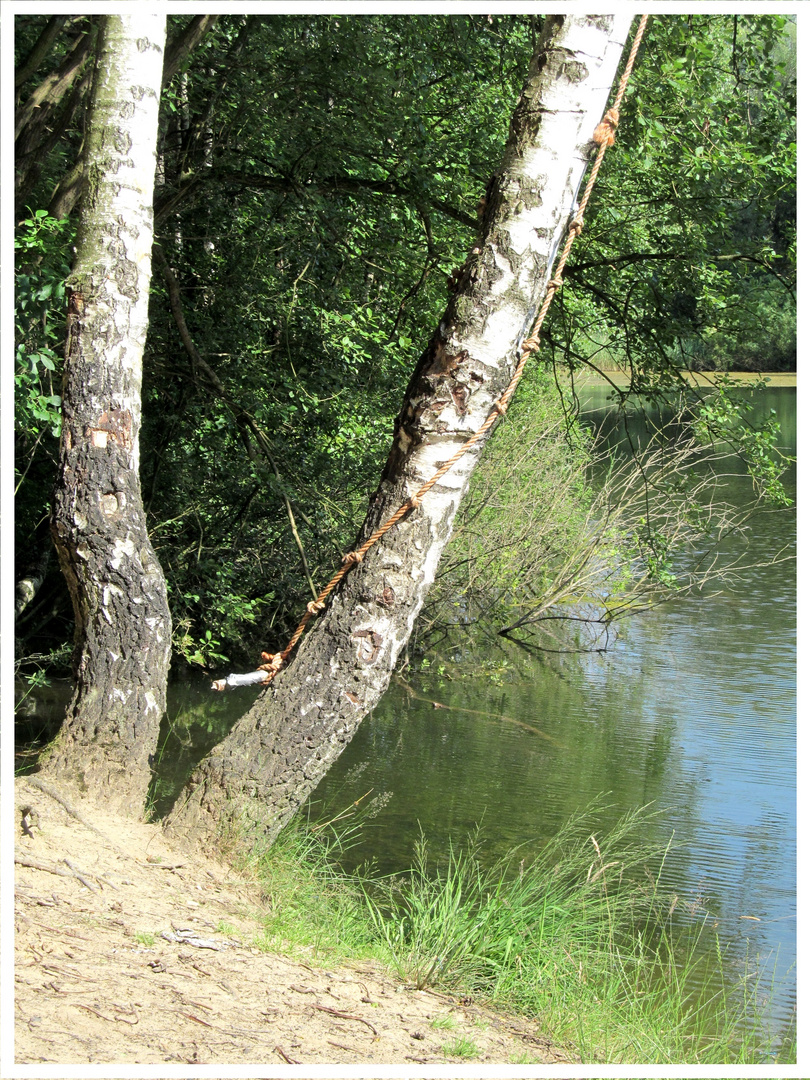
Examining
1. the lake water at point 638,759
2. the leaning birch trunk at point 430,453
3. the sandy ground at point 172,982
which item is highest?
the leaning birch trunk at point 430,453

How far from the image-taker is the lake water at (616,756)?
16.7ft

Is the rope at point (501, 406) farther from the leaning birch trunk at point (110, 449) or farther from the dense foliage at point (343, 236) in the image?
the dense foliage at point (343, 236)

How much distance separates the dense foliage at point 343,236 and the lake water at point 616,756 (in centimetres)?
138

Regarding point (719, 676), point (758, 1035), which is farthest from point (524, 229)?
point (719, 676)

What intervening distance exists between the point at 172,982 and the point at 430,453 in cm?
170

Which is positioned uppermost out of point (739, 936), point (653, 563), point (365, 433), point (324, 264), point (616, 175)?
point (616, 175)

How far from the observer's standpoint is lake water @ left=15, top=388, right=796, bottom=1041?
5.10 meters

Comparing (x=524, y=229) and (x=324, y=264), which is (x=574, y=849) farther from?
(x=324, y=264)

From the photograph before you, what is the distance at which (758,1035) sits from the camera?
3.56 meters

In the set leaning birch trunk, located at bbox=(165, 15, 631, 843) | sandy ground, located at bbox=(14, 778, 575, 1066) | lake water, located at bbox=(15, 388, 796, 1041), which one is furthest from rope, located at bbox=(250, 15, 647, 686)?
lake water, located at bbox=(15, 388, 796, 1041)

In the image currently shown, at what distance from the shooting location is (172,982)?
2564 mm

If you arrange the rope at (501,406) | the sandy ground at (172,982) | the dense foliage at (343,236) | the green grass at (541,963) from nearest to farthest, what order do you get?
the sandy ground at (172,982)
the green grass at (541,963)
the rope at (501,406)
the dense foliage at (343,236)

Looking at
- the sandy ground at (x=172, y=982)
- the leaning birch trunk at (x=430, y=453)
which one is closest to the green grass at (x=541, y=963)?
the sandy ground at (x=172, y=982)

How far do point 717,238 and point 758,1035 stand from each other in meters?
4.45
